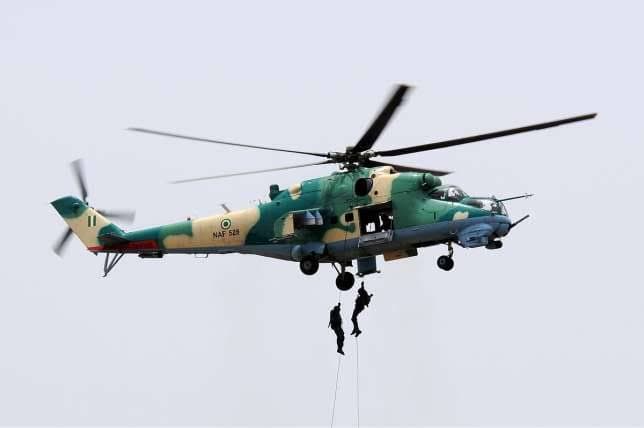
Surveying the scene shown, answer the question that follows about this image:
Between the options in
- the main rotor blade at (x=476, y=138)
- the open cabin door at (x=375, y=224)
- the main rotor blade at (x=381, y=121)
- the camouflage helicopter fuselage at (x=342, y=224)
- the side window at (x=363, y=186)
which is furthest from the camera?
the side window at (x=363, y=186)

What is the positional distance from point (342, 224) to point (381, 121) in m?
3.51

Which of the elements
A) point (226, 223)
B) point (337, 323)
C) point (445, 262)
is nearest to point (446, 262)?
point (445, 262)

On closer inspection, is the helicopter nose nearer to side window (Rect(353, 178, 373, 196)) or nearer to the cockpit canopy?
the cockpit canopy

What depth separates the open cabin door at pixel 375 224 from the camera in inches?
1217

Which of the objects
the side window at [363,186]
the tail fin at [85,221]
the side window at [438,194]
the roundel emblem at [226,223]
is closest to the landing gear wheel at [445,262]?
the side window at [438,194]

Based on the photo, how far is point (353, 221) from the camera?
31359 millimetres

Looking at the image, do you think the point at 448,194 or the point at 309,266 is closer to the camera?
the point at 448,194

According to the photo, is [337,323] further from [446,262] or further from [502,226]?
[502,226]

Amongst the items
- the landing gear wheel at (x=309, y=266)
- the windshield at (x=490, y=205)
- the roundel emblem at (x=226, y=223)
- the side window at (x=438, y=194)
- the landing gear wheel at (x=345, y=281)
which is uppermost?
the roundel emblem at (x=226, y=223)

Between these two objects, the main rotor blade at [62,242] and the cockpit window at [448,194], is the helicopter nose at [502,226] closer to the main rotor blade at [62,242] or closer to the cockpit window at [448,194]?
the cockpit window at [448,194]

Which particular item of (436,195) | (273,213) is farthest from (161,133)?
(436,195)

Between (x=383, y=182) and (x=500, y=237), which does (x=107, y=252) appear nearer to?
(x=383, y=182)

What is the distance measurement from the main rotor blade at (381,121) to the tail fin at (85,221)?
8.29m

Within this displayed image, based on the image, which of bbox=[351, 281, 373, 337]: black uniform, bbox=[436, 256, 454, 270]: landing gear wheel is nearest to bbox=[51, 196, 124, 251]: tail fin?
bbox=[351, 281, 373, 337]: black uniform
